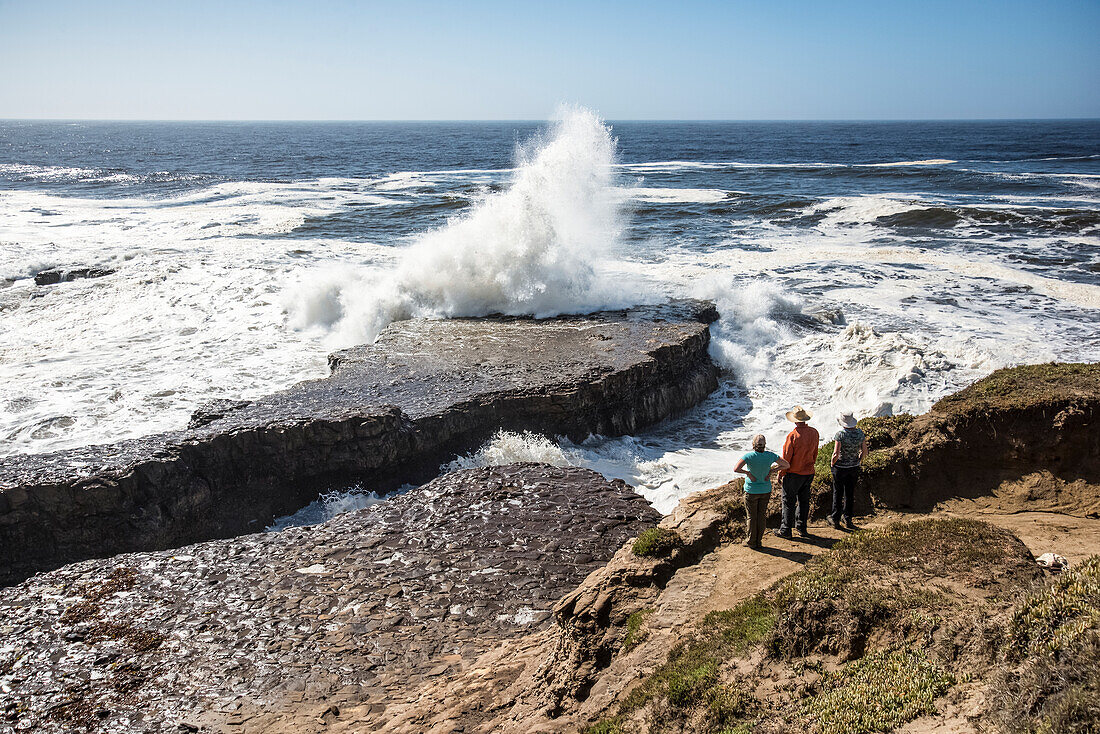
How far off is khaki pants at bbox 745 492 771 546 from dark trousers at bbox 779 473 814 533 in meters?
0.40

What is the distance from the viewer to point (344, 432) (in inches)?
404

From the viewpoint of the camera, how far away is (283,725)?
5555 mm

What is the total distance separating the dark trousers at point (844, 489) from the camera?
6.93m

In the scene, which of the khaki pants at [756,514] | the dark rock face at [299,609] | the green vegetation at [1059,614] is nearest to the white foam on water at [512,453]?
the dark rock face at [299,609]

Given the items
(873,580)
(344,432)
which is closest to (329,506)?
(344,432)

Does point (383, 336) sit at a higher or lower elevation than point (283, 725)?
higher

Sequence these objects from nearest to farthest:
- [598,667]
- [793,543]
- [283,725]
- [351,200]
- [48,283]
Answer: [598,667], [283,725], [793,543], [48,283], [351,200]

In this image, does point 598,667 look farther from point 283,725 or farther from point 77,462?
point 77,462

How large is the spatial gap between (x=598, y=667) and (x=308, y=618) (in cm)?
324

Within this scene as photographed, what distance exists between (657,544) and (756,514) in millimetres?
1002

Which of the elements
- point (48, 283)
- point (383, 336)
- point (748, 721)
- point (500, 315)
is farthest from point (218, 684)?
point (48, 283)

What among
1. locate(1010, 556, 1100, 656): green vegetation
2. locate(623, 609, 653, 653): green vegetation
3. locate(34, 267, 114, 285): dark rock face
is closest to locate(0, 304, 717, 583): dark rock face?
locate(623, 609, 653, 653): green vegetation

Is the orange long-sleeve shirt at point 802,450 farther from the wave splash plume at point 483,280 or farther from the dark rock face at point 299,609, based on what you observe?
the wave splash plume at point 483,280

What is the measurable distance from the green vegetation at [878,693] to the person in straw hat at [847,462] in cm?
298
